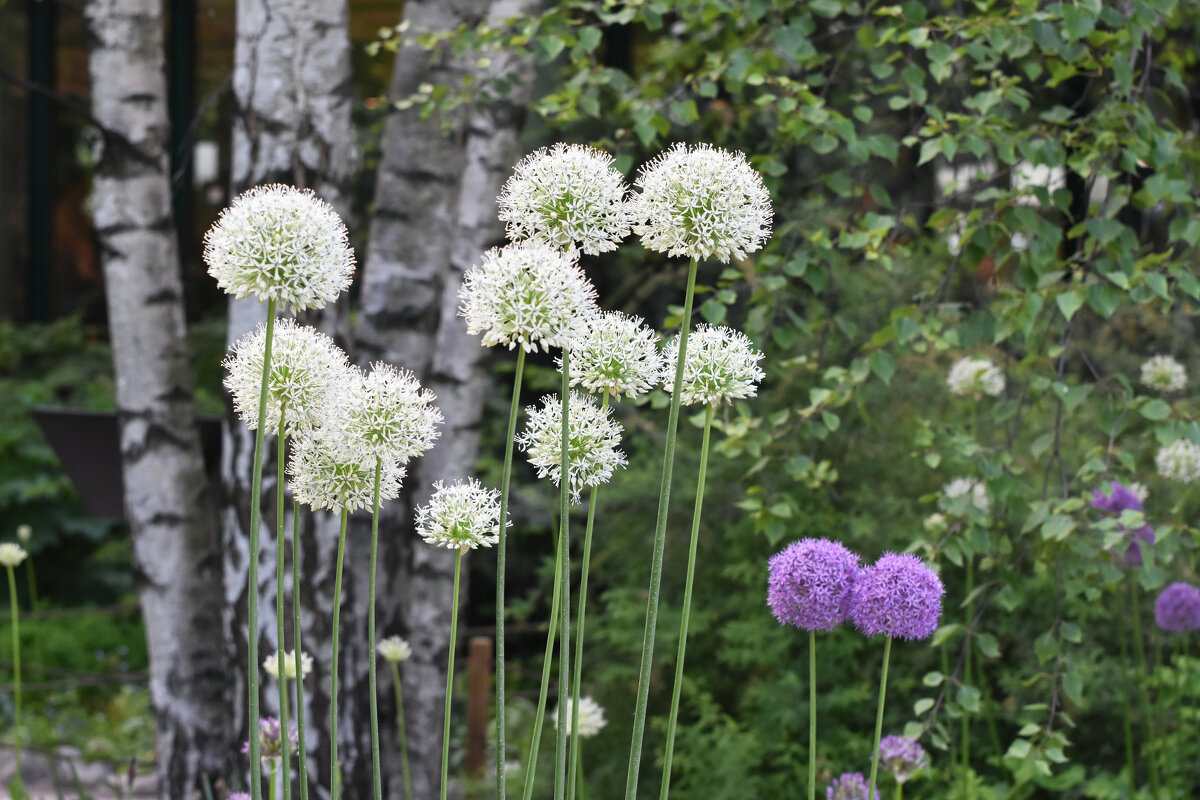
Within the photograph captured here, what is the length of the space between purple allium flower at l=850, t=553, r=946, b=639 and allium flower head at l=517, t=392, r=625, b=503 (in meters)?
0.38

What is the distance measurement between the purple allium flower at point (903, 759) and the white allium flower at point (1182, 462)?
3.74 ft

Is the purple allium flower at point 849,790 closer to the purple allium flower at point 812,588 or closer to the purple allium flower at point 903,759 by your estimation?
the purple allium flower at point 903,759

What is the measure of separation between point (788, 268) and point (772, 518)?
1.68ft

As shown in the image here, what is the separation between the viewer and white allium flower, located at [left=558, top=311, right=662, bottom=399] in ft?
3.73

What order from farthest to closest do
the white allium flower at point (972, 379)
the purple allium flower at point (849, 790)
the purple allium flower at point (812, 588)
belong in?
the white allium flower at point (972, 379) < the purple allium flower at point (849, 790) < the purple allium flower at point (812, 588)

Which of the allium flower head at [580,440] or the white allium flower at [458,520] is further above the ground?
the allium flower head at [580,440]

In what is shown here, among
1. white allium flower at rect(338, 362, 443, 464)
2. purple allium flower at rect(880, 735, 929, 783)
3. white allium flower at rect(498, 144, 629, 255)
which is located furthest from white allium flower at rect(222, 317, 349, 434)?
purple allium flower at rect(880, 735, 929, 783)

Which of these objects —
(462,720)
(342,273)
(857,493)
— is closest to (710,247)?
(342,273)

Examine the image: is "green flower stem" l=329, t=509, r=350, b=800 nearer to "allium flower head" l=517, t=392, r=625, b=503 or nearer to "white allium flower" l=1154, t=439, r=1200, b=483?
"allium flower head" l=517, t=392, r=625, b=503

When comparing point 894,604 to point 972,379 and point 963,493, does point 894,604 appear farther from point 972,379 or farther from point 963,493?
point 972,379

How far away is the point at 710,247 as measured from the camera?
3.54ft

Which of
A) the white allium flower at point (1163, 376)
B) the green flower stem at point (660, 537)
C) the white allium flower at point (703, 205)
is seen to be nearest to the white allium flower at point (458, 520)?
the green flower stem at point (660, 537)

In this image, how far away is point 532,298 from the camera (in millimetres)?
1009

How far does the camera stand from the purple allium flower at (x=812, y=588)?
4.29ft
